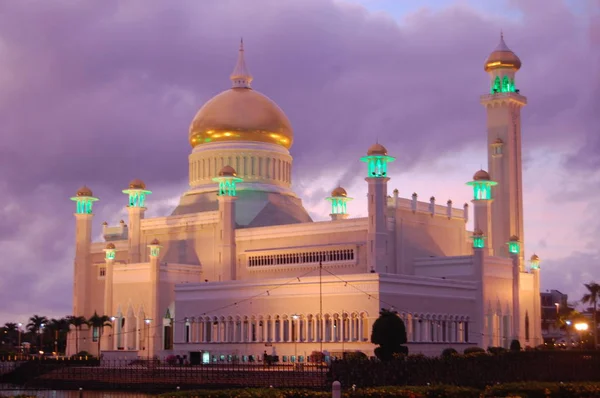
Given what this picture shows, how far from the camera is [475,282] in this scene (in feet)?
217

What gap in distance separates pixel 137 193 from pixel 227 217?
336 inches

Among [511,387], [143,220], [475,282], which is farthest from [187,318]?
[511,387]

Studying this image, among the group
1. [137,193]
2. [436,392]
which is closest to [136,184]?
[137,193]

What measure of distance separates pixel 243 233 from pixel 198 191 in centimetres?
734

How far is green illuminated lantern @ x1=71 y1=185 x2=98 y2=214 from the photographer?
77750 mm

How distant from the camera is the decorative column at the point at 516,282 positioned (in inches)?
2744

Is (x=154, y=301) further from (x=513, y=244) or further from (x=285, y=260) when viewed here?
(x=513, y=244)

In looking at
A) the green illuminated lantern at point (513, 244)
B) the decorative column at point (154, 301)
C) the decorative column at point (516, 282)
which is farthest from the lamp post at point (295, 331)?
the green illuminated lantern at point (513, 244)

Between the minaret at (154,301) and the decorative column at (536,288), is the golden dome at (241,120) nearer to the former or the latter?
the minaret at (154,301)

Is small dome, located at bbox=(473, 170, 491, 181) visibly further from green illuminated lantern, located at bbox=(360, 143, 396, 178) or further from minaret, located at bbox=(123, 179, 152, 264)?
minaret, located at bbox=(123, 179, 152, 264)

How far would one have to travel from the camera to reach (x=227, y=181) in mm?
70812

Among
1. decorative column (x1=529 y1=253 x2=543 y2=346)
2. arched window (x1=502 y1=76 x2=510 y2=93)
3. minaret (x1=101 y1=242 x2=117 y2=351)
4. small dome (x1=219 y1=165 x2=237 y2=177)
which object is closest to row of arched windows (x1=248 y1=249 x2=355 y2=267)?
small dome (x1=219 y1=165 x2=237 y2=177)

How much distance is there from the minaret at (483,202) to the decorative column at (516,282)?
1440mm

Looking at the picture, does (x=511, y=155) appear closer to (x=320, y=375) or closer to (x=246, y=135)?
(x=246, y=135)
